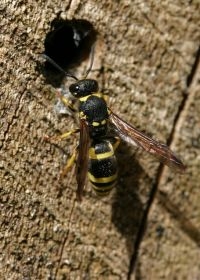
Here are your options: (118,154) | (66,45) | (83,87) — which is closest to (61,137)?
(83,87)

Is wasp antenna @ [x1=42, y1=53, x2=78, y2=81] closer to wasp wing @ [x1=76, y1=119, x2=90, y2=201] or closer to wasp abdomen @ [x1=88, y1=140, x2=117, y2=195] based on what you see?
wasp wing @ [x1=76, y1=119, x2=90, y2=201]

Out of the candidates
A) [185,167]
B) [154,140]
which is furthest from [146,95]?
[185,167]

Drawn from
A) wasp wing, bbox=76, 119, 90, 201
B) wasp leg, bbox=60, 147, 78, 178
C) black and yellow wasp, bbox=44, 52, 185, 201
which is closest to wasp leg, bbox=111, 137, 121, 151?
black and yellow wasp, bbox=44, 52, 185, 201

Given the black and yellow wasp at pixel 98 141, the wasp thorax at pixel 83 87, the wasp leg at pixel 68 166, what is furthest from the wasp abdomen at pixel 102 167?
the wasp thorax at pixel 83 87

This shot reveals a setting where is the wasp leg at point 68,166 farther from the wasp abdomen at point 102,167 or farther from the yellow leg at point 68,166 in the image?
the wasp abdomen at point 102,167

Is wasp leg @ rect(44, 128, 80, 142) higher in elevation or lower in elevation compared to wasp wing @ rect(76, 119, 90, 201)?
higher

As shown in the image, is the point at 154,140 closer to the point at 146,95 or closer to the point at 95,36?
the point at 146,95

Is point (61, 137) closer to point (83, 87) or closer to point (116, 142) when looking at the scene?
point (83, 87)
